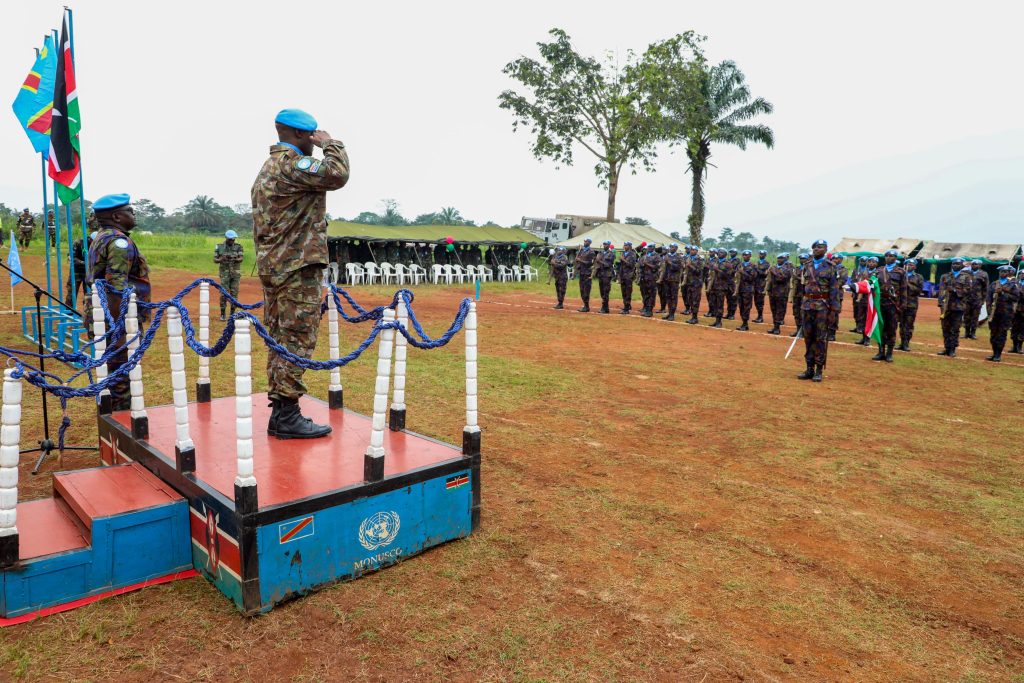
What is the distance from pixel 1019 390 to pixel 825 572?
8524 mm

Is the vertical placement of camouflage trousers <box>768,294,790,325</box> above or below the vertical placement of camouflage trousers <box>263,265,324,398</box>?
below

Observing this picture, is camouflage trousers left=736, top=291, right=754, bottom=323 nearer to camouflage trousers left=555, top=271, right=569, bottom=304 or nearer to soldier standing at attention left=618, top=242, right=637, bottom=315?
soldier standing at attention left=618, top=242, right=637, bottom=315

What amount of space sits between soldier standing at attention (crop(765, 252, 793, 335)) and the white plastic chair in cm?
1472

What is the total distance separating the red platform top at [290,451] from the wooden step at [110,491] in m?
0.21

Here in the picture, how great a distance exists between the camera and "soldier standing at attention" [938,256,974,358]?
13.1m

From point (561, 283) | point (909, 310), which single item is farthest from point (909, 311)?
point (561, 283)

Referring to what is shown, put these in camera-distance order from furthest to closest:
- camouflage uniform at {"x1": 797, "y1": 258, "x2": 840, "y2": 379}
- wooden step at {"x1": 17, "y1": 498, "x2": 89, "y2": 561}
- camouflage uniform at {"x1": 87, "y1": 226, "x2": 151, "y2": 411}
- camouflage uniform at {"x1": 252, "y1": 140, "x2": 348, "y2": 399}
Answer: camouflage uniform at {"x1": 797, "y1": 258, "x2": 840, "y2": 379} → camouflage uniform at {"x1": 87, "y1": 226, "x2": 151, "y2": 411} → camouflage uniform at {"x1": 252, "y1": 140, "x2": 348, "y2": 399} → wooden step at {"x1": 17, "y1": 498, "x2": 89, "y2": 561}

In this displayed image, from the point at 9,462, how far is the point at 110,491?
0.88m

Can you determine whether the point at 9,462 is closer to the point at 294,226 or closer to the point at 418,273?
the point at 294,226

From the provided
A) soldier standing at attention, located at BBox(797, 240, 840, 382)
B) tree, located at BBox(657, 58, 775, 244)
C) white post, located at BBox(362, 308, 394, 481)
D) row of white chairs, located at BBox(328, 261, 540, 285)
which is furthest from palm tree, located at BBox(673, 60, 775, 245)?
white post, located at BBox(362, 308, 394, 481)

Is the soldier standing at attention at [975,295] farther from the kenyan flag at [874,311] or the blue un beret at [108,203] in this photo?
the blue un beret at [108,203]

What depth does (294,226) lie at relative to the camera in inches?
168

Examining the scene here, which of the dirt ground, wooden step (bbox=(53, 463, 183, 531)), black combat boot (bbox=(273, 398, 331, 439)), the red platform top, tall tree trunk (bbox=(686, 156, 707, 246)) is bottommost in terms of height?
the dirt ground

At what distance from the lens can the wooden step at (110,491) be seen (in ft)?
12.3
